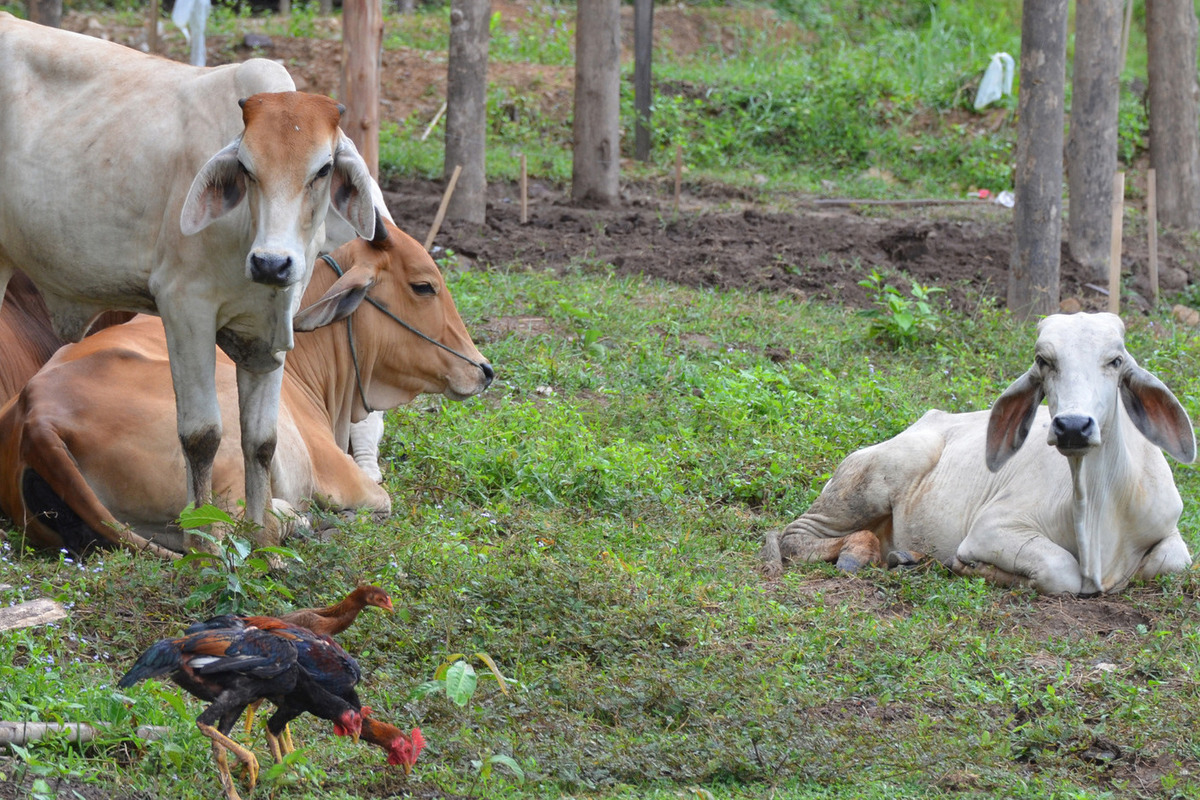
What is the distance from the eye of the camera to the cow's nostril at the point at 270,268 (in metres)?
3.95

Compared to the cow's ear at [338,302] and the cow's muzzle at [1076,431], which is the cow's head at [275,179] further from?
the cow's muzzle at [1076,431]

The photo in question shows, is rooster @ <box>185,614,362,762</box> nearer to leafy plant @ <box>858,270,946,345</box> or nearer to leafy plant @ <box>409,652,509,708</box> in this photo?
leafy plant @ <box>409,652,509,708</box>

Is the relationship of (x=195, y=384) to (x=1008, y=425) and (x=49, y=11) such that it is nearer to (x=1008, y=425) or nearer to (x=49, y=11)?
(x=1008, y=425)

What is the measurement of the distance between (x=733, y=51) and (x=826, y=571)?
643 inches

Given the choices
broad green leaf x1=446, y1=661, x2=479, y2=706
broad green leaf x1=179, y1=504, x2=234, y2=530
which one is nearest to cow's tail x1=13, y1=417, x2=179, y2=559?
broad green leaf x1=179, y1=504, x2=234, y2=530

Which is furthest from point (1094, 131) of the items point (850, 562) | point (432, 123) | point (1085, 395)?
point (432, 123)

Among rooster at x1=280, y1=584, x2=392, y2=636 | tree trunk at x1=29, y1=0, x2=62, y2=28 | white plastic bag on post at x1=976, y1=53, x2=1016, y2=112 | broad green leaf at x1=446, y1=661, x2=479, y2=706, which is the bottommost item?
broad green leaf at x1=446, y1=661, x2=479, y2=706

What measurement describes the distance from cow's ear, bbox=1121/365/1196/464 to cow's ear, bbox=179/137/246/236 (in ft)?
11.6

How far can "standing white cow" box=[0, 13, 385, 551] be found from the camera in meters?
4.19

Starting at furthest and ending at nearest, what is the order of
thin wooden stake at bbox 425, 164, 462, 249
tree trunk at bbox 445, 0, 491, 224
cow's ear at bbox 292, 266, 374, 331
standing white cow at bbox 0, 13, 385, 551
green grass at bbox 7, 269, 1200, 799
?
tree trunk at bbox 445, 0, 491, 224 → thin wooden stake at bbox 425, 164, 462, 249 → cow's ear at bbox 292, 266, 374, 331 → standing white cow at bbox 0, 13, 385, 551 → green grass at bbox 7, 269, 1200, 799

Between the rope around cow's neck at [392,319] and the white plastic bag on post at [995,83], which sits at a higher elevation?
the white plastic bag on post at [995,83]

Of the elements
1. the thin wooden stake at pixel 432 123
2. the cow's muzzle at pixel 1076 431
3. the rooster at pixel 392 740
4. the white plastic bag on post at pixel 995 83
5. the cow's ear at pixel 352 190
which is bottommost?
the rooster at pixel 392 740

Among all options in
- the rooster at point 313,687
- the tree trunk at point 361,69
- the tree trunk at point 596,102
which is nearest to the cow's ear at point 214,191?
the rooster at point 313,687

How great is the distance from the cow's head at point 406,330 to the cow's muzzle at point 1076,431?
2387 mm
